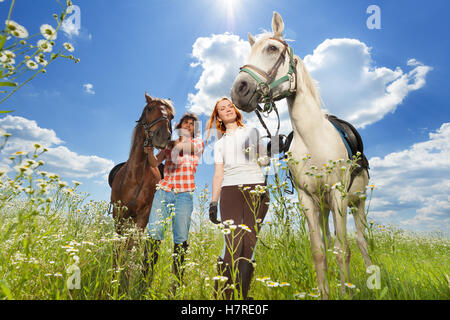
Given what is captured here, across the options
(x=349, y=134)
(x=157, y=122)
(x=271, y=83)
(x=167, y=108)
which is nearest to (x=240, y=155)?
(x=271, y=83)

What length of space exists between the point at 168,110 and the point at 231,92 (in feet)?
7.03

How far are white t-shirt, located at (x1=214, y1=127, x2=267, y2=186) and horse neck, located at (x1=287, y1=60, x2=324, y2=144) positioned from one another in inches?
22.1

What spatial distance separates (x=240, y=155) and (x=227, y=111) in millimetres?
743

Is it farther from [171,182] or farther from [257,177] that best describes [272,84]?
[171,182]

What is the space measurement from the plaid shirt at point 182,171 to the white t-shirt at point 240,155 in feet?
3.19

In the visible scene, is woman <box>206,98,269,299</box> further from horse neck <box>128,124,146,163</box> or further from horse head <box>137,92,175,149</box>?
horse neck <box>128,124,146,163</box>

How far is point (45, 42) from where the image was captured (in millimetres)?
1856

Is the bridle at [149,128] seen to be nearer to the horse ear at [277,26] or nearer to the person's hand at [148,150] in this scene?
the person's hand at [148,150]

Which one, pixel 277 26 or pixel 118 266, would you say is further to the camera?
pixel 277 26

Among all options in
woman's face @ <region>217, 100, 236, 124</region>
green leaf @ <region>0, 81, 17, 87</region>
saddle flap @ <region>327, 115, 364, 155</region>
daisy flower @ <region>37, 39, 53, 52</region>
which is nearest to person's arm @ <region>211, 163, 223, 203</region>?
woman's face @ <region>217, 100, 236, 124</region>

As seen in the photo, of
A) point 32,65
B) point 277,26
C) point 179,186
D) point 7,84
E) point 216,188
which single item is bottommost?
point 216,188

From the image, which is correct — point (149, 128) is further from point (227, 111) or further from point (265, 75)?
point (265, 75)

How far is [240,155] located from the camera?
323 cm

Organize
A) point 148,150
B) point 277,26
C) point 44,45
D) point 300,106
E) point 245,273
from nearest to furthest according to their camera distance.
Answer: point 44,45, point 245,273, point 300,106, point 277,26, point 148,150
